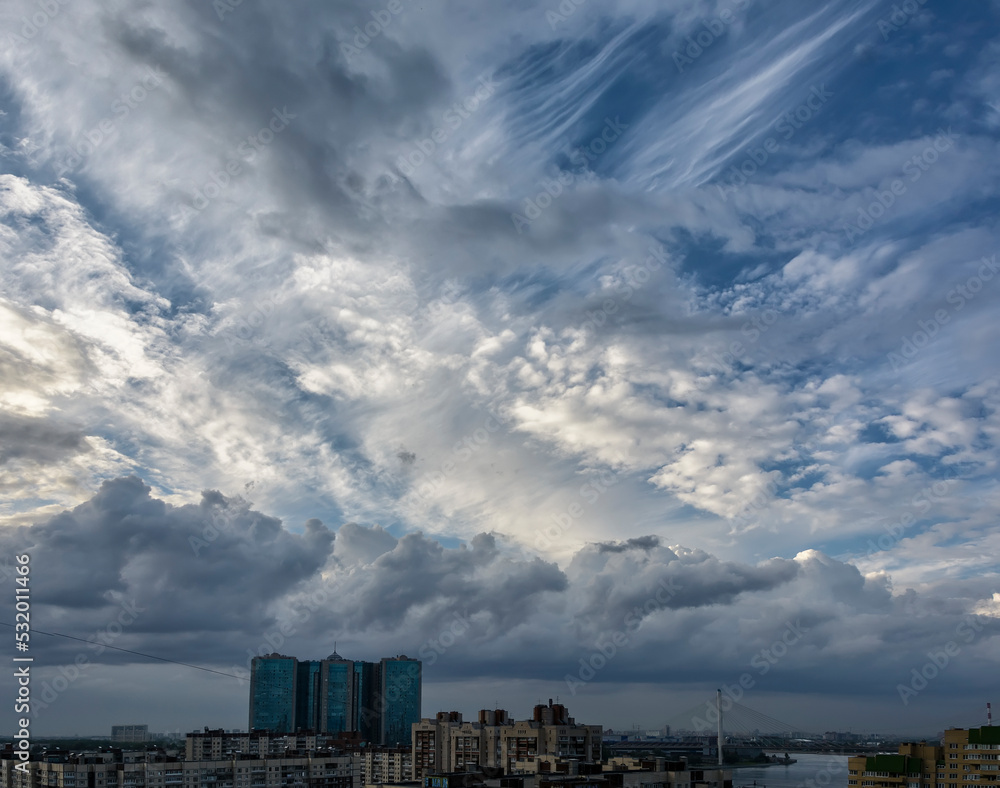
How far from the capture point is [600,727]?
176 ft

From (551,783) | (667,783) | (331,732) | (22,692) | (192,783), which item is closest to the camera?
(22,692)

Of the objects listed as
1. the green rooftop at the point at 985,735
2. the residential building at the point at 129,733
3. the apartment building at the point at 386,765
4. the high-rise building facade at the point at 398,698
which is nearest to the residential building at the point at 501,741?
the apartment building at the point at 386,765

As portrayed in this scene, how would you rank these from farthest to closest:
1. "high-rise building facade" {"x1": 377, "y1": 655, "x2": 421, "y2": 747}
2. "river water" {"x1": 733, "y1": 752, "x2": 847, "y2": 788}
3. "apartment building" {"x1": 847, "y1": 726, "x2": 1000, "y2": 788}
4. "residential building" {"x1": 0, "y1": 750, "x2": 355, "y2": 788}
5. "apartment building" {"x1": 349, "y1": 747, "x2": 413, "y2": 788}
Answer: "high-rise building facade" {"x1": 377, "y1": 655, "x2": 421, "y2": 747}, "river water" {"x1": 733, "y1": 752, "x2": 847, "y2": 788}, "apartment building" {"x1": 349, "y1": 747, "x2": 413, "y2": 788}, "residential building" {"x1": 0, "y1": 750, "x2": 355, "y2": 788}, "apartment building" {"x1": 847, "y1": 726, "x2": 1000, "y2": 788}

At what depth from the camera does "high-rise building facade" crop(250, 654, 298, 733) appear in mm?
100062

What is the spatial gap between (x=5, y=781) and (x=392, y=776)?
85.7ft

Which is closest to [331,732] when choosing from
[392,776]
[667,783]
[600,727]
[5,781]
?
[392,776]

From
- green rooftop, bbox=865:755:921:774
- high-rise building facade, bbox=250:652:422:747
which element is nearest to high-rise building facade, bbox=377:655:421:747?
high-rise building facade, bbox=250:652:422:747

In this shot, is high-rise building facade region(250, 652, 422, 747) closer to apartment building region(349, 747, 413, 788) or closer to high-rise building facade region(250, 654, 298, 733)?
high-rise building facade region(250, 654, 298, 733)

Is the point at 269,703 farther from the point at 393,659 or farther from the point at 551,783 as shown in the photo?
the point at 551,783

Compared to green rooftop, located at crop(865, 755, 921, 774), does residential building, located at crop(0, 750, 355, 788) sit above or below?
below

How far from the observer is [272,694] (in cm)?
10050

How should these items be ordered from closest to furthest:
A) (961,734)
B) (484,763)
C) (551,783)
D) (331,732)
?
(551,783), (961,734), (484,763), (331,732)

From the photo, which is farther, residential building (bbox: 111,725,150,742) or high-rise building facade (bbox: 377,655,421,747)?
residential building (bbox: 111,725,150,742)

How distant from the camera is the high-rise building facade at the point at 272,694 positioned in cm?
10006
